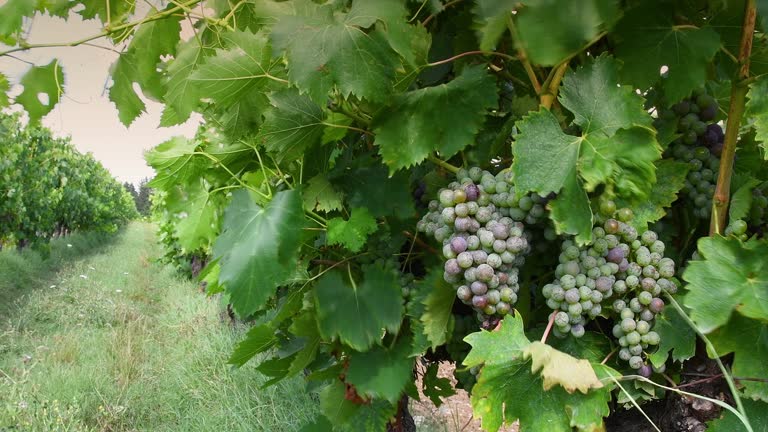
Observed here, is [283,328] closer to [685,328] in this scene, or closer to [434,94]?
[434,94]

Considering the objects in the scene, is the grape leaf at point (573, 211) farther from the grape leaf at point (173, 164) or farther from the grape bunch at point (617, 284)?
the grape leaf at point (173, 164)

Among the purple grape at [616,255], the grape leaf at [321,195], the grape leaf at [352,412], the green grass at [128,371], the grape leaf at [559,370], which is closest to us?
the grape leaf at [559,370]

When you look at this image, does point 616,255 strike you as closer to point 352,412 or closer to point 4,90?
point 352,412

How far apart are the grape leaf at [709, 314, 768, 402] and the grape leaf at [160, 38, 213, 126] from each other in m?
1.02

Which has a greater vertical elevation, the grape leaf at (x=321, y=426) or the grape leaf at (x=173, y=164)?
the grape leaf at (x=173, y=164)

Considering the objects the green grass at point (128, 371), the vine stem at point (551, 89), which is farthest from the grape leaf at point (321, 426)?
the green grass at point (128, 371)

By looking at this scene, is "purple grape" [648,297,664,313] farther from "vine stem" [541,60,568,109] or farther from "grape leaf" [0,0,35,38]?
"grape leaf" [0,0,35,38]

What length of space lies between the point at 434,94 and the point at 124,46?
2.81ft

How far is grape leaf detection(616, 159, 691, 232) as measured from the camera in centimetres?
81

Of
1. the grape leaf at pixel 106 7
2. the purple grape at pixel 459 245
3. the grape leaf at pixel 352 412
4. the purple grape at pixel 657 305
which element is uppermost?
the grape leaf at pixel 106 7

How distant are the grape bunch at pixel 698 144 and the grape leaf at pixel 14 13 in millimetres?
1266

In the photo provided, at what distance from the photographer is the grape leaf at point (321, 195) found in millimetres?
1021

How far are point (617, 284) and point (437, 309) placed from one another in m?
0.28

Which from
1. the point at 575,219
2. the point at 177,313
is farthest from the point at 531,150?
the point at 177,313
